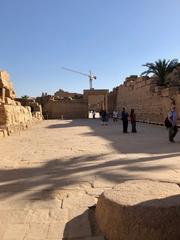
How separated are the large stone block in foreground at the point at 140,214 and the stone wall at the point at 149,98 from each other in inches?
626

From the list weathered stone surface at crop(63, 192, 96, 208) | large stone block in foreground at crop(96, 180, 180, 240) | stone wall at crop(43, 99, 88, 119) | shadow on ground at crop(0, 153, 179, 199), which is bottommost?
weathered stone surface at crop(63, 192, 96, 208)

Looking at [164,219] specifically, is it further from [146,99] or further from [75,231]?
[146,99]

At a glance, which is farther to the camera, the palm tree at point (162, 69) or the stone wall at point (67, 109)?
the stone wall at point (67, 109)

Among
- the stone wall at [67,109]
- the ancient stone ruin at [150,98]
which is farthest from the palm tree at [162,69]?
the stone wall at [67,109]

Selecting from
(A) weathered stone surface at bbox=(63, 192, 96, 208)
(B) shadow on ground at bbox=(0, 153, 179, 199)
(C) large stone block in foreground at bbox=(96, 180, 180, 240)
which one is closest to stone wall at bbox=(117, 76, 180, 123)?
(B) shadow on ground at bbox=(0, 153, 179, 199)

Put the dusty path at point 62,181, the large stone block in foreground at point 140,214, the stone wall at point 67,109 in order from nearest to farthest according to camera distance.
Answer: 1. the large stone block in foreground at point 140,214
2. the dusty path at point 62,181
3. the stone wall at point 67,109

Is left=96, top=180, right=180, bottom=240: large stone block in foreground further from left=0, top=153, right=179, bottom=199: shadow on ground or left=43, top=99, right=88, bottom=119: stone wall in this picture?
left=43, top=99, right=88, bottom=119: stone wall

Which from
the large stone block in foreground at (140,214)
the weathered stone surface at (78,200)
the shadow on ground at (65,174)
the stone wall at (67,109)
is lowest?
the weathered stone surface at (78,200)

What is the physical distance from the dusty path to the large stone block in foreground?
278 millimetres

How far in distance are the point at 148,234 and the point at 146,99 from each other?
2532 cm

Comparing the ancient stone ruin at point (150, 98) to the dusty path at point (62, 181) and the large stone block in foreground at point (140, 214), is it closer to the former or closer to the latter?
the dusty path at point (62, 181)

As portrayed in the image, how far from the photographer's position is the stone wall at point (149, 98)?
21.2 metres

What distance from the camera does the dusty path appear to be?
3.86 m

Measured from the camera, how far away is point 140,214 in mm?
3199
